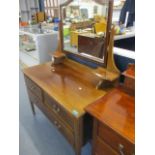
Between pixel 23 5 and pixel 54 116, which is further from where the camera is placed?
pixel 23 5

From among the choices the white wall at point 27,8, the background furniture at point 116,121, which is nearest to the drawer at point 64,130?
the background furniture at point 116,121

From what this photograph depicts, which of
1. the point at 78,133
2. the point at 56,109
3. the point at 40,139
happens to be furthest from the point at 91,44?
the point at 40,139

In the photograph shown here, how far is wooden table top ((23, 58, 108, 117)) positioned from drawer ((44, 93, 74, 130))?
0.25 ft

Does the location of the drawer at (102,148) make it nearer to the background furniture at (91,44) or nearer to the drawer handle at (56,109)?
the drawer handle at (56,109)

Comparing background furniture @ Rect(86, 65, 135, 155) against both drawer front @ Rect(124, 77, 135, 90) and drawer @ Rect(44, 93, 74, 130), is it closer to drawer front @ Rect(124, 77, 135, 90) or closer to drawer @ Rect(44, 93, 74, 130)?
drawer front @ Rect(124, 77, 135, 90)

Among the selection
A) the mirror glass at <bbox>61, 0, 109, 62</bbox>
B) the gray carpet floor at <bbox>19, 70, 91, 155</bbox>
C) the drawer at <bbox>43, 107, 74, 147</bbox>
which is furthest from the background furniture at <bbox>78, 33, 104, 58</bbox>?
the gray carpet floor at <bbox>19, 70, 91, 155</bbox>

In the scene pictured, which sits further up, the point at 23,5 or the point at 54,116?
the point at 23,5

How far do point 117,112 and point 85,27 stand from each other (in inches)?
31.4

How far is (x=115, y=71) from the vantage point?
1134mm

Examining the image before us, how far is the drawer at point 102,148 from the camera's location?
0.85 m

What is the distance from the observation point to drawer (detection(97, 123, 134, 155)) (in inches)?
28.0

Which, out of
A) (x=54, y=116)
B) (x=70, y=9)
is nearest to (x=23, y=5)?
(x=70, y=9)
